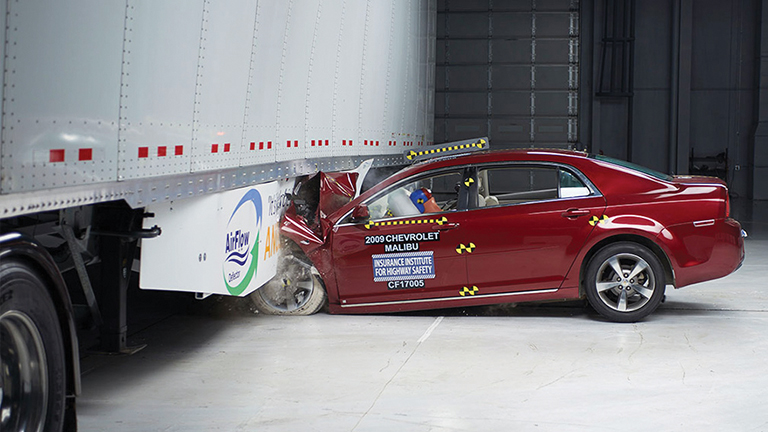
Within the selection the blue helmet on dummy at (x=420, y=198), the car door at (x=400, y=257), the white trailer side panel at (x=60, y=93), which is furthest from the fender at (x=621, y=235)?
the white trailer side panel at (x=60, y=93)

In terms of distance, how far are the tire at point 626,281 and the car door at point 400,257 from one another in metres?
1.15

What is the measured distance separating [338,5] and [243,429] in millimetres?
4912

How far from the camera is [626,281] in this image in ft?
24.6

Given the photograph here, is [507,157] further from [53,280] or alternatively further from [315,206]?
[53,280]

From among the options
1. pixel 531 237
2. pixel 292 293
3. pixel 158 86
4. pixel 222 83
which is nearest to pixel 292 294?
pixel 292 293

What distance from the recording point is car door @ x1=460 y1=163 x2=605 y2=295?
7543mm

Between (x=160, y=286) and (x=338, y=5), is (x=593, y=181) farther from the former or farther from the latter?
(x=160, y=286)

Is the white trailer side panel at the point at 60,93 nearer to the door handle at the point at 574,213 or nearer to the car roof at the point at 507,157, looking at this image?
the car roof at the point at 507,157

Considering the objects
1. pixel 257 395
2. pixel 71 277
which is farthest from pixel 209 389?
pixel 71 277

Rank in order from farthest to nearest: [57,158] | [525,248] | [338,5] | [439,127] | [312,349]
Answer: [439,127]
[338,5]
[525,248]
[312,349]
[57,158]

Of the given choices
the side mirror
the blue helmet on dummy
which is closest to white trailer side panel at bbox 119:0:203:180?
the side mirror

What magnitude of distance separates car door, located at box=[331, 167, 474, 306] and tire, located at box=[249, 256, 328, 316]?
265 millimetres

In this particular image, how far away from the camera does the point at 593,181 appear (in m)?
7.68

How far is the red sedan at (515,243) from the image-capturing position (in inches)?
293
